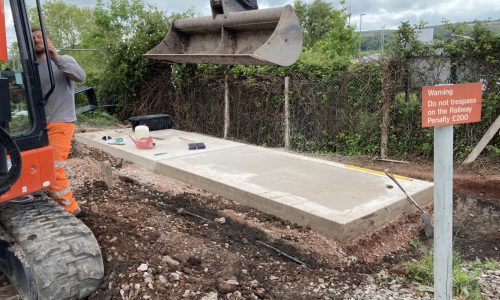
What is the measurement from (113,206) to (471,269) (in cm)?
400

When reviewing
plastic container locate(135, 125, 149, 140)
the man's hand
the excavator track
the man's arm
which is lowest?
plastic container locate(135, 125, 149, 140)

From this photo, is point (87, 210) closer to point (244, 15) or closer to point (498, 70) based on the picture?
point (244, 15)

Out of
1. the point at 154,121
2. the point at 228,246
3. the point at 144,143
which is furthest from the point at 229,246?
the point at 154,121

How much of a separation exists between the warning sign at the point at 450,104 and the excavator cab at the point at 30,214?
2498 mm

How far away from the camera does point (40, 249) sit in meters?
2.97

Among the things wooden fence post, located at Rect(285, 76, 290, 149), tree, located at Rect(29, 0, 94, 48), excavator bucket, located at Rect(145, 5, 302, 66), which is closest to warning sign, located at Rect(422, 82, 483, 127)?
excavator bucket, located at Rect(145, 5, 302, 66)

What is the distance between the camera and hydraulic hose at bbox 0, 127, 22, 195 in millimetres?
2855

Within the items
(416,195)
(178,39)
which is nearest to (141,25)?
(178,39)

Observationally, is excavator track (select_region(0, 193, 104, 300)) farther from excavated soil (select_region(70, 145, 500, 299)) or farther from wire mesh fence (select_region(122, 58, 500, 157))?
wire mesh fence (select_region(122, 58, 500, 157))

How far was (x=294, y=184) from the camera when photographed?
19.2 feet

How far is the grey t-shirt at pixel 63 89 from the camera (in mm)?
4391

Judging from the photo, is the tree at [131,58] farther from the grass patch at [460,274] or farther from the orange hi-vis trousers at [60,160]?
the grass patch at [460,274]

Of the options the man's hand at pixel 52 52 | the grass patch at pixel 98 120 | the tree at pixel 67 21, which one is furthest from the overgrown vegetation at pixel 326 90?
the tree at pixel 67 21

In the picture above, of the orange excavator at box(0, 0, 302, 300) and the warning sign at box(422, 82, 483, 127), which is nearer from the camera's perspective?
the warning sign at box(422, 82, 483, 127)
